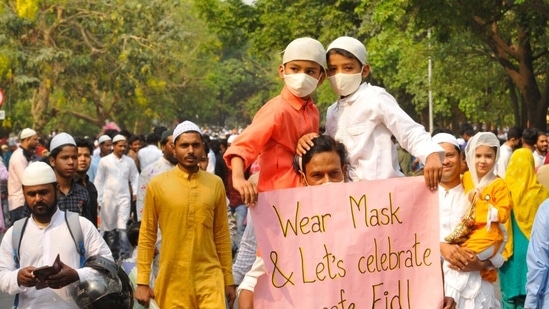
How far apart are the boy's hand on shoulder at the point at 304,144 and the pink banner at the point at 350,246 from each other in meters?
0.27

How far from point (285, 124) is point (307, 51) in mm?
366

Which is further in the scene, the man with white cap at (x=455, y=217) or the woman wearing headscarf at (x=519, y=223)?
the woman wearing headscarf at (x=519, y=223)

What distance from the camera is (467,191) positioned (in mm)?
7672

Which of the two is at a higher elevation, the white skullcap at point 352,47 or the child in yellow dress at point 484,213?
the white skullcap at point 352,47

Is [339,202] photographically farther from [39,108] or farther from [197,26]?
[197,26]

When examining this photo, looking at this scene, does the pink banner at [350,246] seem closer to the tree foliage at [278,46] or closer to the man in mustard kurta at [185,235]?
the man in mustard kurta at [185,235]

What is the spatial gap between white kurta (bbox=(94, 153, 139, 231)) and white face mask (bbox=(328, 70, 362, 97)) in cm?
991

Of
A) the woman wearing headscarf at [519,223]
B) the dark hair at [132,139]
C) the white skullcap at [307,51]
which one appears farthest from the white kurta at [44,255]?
the dark hair at [132,139]

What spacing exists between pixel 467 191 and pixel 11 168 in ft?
32.8

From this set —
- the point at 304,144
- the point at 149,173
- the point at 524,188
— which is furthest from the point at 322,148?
the point at 149,173

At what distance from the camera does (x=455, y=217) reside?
24.9 ft

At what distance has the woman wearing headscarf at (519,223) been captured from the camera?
8.73 meters

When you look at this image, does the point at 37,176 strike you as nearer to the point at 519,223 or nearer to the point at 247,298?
the point at 247,298

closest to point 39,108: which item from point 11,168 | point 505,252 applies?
point 11,168
